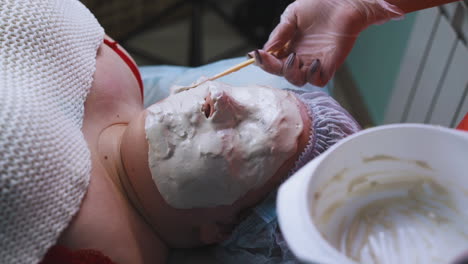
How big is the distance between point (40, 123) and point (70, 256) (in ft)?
0.77

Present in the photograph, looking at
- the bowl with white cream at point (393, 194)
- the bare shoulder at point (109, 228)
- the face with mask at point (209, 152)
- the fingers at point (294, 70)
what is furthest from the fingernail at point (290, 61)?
the bare shoulder at point (109, 228)

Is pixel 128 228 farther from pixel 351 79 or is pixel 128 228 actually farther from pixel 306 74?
pixel 351 79

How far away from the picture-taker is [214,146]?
0.83 m

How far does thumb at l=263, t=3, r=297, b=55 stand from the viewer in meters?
1.05

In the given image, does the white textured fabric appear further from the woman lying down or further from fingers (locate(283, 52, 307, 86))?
fingers (locate(283, 52, 307, 86))

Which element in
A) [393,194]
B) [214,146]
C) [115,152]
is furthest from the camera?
[115,152]

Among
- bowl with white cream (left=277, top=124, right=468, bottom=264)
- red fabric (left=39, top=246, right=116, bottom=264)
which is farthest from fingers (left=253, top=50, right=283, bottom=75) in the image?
red fabric (left=39, top=246, right=116, bottom=264)

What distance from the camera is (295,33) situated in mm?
1096

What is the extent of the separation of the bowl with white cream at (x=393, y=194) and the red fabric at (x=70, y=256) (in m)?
0.40

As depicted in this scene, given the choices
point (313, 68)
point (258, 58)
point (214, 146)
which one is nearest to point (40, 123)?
point (214, 146)

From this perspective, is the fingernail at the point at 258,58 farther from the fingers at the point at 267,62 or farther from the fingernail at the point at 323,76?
the fingernail at the point at 323,76

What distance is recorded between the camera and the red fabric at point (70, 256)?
2.47 ft

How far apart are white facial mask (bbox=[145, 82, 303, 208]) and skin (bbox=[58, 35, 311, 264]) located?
1.1 inches

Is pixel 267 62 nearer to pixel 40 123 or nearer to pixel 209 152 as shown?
pixel 209 152
